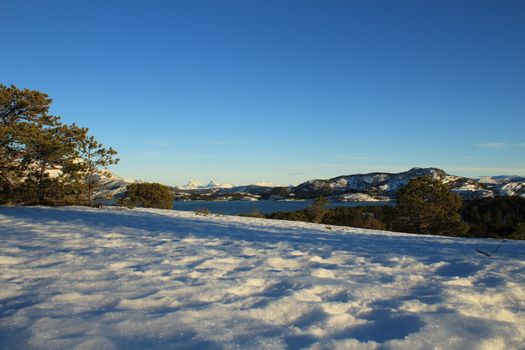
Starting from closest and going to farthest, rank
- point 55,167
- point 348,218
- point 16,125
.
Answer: point 16,125, point 55,167, point 348,218

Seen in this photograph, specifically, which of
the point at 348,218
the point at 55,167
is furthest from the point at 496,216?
the point at 55,167

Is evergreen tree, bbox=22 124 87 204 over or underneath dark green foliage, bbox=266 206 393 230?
over

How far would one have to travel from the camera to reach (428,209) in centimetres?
3775

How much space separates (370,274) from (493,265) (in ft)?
8.11

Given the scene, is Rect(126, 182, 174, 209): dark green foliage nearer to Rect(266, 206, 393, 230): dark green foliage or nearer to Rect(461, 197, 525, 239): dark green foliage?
Rect(266, 206, 393, 230): dark green foliage

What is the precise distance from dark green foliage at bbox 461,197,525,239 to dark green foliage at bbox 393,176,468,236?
15.5 metres

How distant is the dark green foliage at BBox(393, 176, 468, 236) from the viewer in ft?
123

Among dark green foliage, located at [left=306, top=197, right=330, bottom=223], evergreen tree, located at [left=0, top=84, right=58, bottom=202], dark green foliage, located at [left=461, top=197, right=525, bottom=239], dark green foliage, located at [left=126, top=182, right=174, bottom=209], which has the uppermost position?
evergreen tree, located at [left=0, top=84, right=58, bottom=202]

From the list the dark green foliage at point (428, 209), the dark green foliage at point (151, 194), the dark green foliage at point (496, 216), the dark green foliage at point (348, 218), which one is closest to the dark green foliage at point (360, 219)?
the dark green foliage at point (348, 218)

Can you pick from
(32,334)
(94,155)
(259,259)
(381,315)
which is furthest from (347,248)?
(94,155)

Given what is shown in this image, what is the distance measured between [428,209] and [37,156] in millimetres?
35196

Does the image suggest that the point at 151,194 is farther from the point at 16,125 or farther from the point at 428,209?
the point at 428,209

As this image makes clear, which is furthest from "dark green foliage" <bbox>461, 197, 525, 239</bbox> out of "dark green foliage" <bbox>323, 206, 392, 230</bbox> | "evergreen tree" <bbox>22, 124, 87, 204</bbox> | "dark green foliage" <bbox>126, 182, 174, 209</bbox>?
"evergreen tree" <bbox>22, 124, 87, 204</bbox>

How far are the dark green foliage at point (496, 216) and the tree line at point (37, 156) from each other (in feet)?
166
